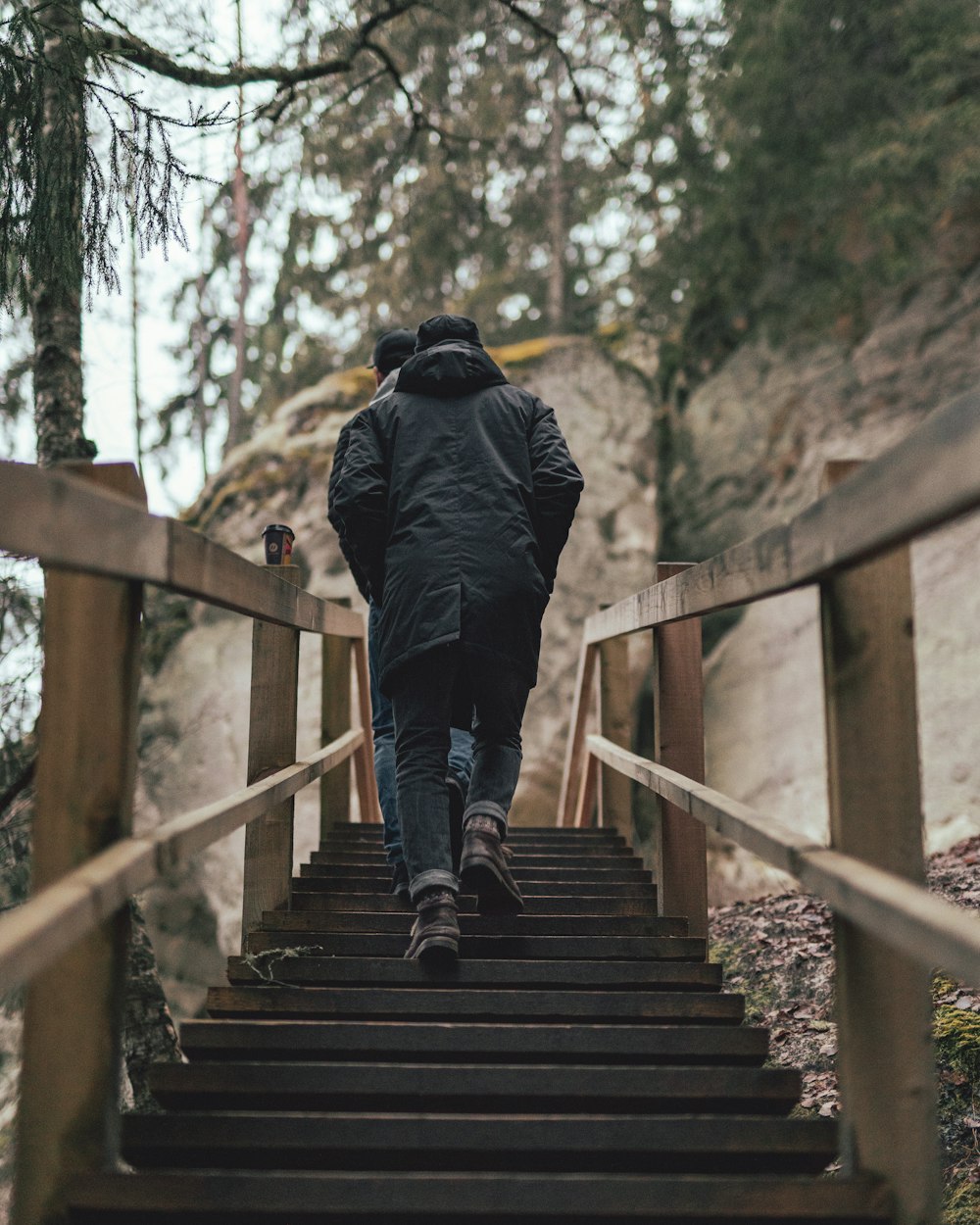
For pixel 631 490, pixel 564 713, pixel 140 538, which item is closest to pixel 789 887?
pixel 564 713

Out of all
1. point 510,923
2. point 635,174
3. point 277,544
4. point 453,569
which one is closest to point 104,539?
point 453,569

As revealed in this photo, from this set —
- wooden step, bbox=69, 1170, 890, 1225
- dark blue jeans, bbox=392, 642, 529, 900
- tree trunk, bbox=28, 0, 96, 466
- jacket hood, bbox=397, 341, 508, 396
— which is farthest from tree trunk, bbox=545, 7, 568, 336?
wooden step, bbox=69, 1170, 890, 1225

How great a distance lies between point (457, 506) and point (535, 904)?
1551mm

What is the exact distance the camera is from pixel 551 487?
3.54m

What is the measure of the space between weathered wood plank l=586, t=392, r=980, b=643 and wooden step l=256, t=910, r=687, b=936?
1253 mm

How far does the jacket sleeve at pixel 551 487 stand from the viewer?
3.55 meters

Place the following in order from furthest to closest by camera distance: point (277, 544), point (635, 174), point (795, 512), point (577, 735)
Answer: point (635, 174) < point (795, 512) < point (577, 735) < point (277, 544)

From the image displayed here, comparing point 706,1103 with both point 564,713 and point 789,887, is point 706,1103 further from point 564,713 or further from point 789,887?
point 564,713

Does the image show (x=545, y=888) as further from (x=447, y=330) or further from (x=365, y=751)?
(x=365, y=751)

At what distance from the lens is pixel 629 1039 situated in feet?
8.95

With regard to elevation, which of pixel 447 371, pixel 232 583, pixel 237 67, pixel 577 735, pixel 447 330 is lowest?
pixel 232 583

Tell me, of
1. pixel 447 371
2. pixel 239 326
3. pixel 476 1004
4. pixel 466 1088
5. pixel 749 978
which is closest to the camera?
pixel 466 1088

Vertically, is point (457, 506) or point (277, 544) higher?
point (277, 544)

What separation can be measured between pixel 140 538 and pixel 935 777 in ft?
24.6
